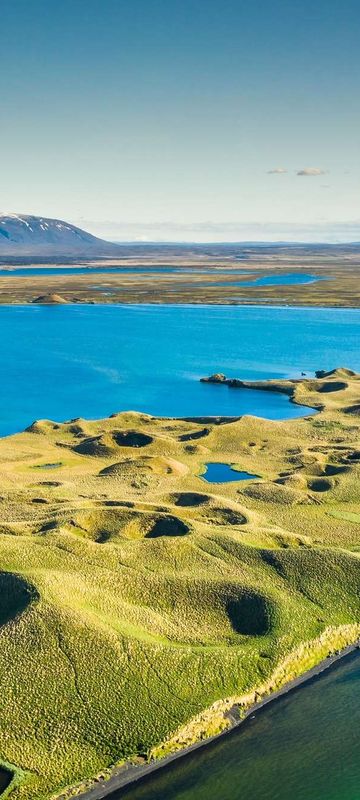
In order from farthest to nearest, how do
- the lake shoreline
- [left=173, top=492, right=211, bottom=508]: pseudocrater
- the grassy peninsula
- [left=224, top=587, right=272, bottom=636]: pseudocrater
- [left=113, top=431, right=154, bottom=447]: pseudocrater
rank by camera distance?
1. [left=113, top=431, right=154, bottom=447]: pseudocrater
2. [left=173, top=492, right=211, bottom=508]: pseudocrater
3. [left=224, top=587, right=272, bottom=636]: pseudocrater
4. the grassy peninsula
5. the lake shoreline

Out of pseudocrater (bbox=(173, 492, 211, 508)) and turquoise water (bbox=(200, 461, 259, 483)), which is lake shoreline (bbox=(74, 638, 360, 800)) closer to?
pseudocrater (bbox=(173, 492, 211, 508))

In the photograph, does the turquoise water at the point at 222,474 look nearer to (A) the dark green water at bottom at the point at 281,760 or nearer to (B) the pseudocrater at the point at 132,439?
(B) the pseudocrater at the point at 132,439

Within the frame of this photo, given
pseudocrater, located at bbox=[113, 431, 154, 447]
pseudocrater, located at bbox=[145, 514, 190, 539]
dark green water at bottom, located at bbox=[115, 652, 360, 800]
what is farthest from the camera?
pseudocrater, located at bbox=[113, 431, 154, 447]

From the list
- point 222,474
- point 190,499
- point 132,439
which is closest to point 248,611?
point 190,499

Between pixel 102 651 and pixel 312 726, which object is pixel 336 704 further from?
pixel 102 651

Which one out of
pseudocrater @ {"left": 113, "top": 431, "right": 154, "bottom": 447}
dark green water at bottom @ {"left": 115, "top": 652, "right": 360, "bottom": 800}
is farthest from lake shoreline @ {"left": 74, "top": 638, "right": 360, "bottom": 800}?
pseudocrater @ {"left": 113, "top": 431, "right": 154, "bottom": 447}
